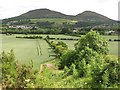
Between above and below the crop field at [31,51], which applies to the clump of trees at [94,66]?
above

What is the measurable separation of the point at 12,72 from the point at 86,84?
20.5 ft

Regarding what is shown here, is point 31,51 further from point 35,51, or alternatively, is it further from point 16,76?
point 16,76

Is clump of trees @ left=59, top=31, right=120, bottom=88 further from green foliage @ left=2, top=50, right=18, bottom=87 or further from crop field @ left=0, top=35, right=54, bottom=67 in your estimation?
crop field @ left=0, top=35, right=54, bottom=67

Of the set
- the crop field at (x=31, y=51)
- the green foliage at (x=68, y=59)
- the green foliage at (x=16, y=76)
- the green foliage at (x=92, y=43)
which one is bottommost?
the crop field at (x=31, y=51)

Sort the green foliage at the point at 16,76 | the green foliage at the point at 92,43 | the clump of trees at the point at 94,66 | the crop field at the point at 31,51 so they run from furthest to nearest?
the crop field at the point at 31,51 → the green foliage at the point at 92,43 → the green foliage at the point at 16,76 → the clump of trees at the point at 94,66

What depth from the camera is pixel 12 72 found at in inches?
1009

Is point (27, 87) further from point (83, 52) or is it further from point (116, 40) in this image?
point (116, 40)

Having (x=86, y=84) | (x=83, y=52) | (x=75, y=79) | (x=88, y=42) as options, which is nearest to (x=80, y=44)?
(x=88, y=42)

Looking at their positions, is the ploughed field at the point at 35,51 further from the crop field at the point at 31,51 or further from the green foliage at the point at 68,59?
the green foliage at the point at 68,59

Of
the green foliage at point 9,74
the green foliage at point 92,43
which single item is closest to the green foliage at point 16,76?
the green foliage at point 9,74

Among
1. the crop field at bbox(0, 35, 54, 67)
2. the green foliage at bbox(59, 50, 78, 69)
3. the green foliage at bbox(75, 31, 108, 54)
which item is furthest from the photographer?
the crop field at bbox(0, 35, 54, 67)

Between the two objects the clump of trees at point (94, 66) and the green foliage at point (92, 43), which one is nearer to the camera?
the clump of trees at point (94, 66)

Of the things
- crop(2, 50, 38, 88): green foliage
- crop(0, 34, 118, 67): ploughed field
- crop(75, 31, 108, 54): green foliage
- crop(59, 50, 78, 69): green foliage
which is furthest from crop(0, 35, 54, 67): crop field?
crop(2, 50, 38, 88): green foliage

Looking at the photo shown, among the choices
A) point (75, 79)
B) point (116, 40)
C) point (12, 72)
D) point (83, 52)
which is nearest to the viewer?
point (12, 72)
